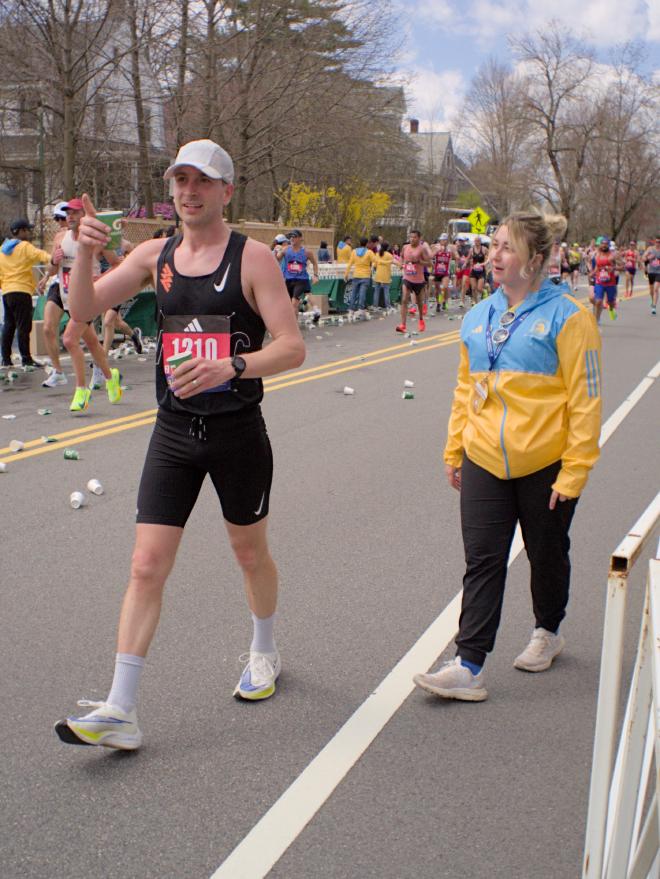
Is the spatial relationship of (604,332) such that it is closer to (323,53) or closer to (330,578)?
(323,53)

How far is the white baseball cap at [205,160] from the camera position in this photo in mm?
3537

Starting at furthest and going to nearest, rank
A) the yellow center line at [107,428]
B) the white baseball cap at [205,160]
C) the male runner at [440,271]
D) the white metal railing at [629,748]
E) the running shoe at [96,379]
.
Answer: the male runner at [440,271]
the running shoe at [96,379]
the yellow center line at [107,428]
the white baseball cap at [205,160]
the white metal railing at [629,748]

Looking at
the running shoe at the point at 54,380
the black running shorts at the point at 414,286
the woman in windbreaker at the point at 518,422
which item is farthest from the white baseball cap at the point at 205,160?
the black running shorts at the point at 414,286

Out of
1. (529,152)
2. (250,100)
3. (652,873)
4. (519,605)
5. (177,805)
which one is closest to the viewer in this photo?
(652,873)

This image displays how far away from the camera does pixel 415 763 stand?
359 centimetres

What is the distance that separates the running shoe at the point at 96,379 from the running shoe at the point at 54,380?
1.25 ft

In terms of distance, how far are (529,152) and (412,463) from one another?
73762 millimetres

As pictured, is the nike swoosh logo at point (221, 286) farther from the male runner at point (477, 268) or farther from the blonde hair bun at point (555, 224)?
the male runner at point (477, 268)

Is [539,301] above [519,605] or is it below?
above

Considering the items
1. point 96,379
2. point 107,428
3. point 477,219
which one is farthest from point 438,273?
point 107,428

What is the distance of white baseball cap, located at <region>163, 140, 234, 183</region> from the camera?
3.54 metres

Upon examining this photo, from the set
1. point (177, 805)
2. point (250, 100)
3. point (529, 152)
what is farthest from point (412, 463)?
point (529, 152)

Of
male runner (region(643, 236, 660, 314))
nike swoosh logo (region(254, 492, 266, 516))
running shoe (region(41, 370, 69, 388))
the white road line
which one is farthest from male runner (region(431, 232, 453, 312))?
nike swoosh logo (region(254, 492, 266, 516))

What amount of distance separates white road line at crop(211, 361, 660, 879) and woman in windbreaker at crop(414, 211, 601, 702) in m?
0.18
